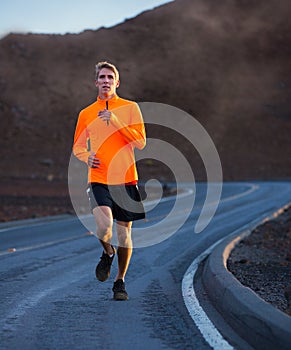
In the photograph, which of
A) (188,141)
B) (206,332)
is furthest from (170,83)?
(206,332)

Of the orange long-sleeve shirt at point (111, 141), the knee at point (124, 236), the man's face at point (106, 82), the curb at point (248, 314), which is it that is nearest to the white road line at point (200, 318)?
the curb at point (248, 314)

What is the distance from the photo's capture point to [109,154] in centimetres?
683

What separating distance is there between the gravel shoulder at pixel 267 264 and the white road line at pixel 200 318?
2.07 feet

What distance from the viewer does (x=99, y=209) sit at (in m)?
6.84

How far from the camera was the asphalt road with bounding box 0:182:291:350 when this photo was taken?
5.47 meters

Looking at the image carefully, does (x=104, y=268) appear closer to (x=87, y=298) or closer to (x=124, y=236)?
(x=124, y=236)

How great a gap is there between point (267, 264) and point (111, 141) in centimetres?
430

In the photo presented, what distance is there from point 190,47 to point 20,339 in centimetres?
9338

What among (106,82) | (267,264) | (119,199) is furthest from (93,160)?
(267,264)

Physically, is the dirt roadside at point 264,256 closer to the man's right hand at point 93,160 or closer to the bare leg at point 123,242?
the bare leg at point 123,242

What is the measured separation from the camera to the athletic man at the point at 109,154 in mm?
6824

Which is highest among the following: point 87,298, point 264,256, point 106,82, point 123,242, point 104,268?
point 106,82

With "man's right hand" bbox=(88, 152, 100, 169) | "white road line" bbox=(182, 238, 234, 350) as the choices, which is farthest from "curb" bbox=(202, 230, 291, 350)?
"man's right hand" bbox=(88, 152, 100, 169)

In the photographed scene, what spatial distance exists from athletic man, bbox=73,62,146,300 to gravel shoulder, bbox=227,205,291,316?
1659mm
